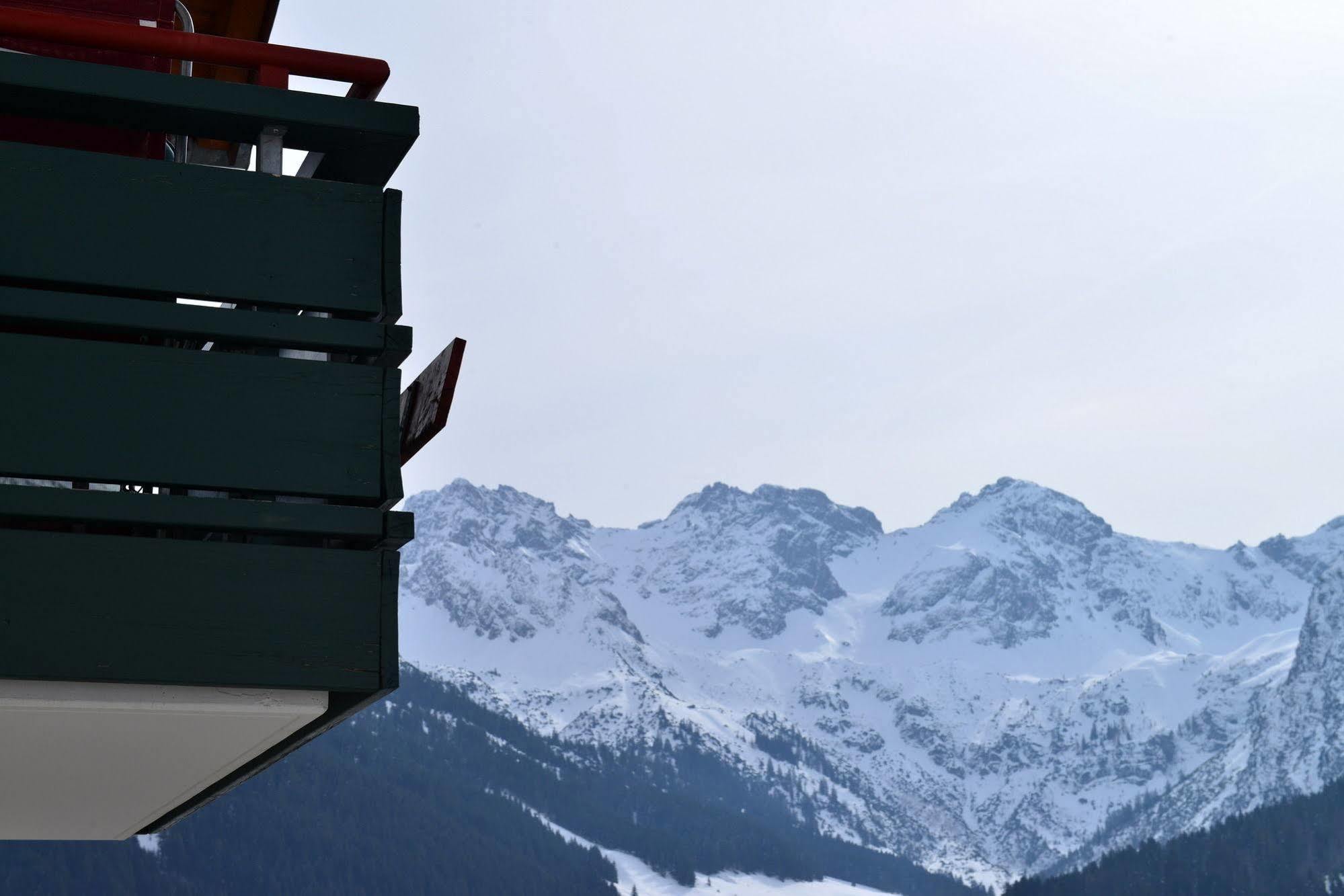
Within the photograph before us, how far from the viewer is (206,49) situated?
4.72m

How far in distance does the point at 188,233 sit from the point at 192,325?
28cm

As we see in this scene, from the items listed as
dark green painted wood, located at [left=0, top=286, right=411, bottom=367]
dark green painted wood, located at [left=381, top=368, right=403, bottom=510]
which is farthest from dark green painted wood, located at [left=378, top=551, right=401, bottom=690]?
dark green painted wood, located at [left=0, top=286, right=411, bottom=367]

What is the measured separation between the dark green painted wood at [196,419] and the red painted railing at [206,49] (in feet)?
2.88

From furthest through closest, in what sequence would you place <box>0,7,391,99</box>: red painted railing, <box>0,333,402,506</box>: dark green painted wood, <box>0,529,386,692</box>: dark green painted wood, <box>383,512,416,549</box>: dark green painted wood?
<box>0,7,391,99</box>: red painted railing
<box>383,512,416,549</box>: dark green painted wood
<box>0,333,402,506</box>: dark green painted wood
<box>0,529,386,692</box>: dark green painted wood

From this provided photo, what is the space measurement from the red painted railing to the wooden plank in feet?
2.91

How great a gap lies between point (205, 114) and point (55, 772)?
7.18 ft

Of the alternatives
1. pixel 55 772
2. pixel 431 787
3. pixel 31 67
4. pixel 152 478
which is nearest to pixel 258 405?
pixel 152 478

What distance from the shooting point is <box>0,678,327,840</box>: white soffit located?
435 cm

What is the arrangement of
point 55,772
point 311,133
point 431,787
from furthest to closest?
1. point 431,787
2. point 55,772
3. point 311,133

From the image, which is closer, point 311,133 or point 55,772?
point 311,133

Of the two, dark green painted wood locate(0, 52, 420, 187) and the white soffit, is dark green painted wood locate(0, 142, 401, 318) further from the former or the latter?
the white soffit

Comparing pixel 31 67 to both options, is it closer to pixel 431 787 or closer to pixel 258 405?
pixel 258 405

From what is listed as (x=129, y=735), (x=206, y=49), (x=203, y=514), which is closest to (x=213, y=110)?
(x=206, y=49)

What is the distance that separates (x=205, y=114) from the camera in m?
4.74
